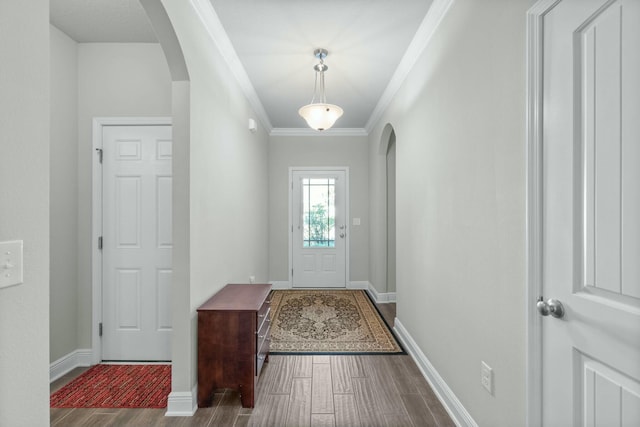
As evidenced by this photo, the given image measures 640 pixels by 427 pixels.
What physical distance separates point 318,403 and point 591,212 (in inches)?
74.6

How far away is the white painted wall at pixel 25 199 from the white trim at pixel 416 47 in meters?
2.15

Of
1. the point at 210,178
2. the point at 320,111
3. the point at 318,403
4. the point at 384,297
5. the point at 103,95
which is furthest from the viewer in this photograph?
the point at 384,297

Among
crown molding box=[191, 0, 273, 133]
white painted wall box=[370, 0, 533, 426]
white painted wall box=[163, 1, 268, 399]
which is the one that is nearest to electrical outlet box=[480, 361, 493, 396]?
white painted wall box=[370, 0, 533, 426]

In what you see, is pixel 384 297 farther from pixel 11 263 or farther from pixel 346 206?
pixel 11 263

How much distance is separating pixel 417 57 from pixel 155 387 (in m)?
3.28

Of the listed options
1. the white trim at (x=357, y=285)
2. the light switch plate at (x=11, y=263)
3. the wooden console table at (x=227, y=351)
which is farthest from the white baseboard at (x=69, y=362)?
the white trim at (x=357, y=285)

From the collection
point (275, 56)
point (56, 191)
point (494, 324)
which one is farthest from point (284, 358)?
point (275, 56)

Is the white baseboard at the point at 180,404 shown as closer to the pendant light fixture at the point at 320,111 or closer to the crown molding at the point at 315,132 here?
the pendant light fixture at the point at 320,111

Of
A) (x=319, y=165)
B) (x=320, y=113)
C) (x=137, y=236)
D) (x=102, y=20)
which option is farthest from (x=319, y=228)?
(x=102, y=20)

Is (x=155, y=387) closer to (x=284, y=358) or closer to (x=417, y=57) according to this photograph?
Answer: (x=284, y=358)

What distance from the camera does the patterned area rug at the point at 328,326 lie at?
3.01 metres

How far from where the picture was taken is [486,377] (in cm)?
162

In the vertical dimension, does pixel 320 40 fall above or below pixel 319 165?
above

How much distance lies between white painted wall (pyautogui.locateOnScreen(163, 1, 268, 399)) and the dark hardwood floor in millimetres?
294
